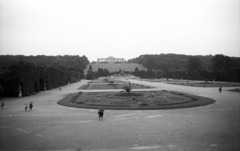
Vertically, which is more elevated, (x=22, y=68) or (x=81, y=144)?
(x=22, y=68)

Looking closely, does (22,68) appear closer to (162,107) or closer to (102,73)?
(162,107)

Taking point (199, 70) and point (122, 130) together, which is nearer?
point (122, 130)

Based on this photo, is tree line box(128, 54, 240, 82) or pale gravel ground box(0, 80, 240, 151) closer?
pale gravel ground box(0, 80, 240, 151)

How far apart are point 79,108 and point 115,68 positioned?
492 ft

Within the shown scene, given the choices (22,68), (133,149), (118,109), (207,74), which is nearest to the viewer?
(133,149)

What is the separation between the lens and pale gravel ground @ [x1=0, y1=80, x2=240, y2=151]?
35.4 ft

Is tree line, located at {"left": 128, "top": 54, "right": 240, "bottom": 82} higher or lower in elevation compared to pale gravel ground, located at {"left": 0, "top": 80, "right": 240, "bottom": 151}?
higher

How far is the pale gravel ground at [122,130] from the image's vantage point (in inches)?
425

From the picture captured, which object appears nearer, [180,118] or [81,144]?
[81,144]

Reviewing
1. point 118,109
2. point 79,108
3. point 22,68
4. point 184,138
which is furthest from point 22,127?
point 22,68

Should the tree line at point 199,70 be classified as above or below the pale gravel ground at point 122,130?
above

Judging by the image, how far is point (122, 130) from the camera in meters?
13.5

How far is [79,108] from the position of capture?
2167 cm

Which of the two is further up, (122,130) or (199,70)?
(199,70)
